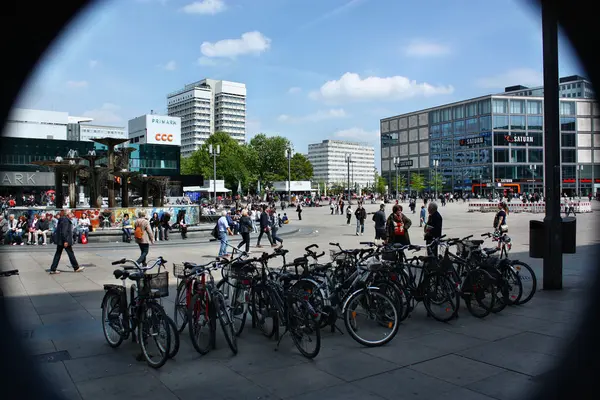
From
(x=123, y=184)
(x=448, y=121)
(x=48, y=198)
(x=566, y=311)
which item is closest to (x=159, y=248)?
(x=123, y=184)

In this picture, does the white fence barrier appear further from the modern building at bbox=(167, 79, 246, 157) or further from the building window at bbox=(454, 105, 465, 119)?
the modern building at bbox=(167, 79, 246, 157)

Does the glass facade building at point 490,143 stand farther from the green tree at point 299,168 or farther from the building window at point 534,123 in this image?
the green tree at point 299,168

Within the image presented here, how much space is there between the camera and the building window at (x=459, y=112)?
10694 centimetres

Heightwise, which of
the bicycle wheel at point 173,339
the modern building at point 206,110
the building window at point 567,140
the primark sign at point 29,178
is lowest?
the bicycle wheel at point 173,339

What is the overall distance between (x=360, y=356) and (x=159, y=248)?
1421 centimetres

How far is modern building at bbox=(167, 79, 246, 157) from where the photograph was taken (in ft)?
611

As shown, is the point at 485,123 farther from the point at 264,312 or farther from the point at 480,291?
the point at 264,312

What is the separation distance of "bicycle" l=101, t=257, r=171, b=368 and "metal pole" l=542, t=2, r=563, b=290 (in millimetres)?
7209

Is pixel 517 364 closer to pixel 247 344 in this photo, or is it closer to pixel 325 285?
pixel 325 285

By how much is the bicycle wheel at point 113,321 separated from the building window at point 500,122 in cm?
10236

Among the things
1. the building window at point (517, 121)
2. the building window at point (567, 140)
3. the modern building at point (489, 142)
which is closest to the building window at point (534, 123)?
the modern building at point (489, 142)

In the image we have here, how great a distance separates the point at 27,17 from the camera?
436 centimetres

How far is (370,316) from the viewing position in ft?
21.6

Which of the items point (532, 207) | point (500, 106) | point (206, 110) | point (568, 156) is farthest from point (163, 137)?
point (206, 110)
